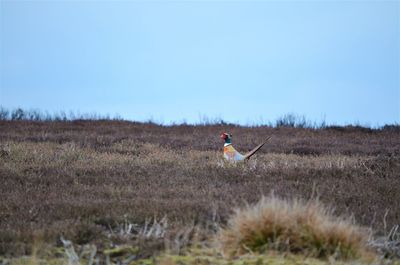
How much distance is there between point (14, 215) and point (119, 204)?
1253 mm

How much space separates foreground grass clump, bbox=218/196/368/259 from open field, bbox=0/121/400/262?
697mm

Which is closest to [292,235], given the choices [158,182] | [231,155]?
[158,182]

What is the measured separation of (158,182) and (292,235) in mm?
3768

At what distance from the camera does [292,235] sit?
658cm

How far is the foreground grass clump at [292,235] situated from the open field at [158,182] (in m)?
0.70

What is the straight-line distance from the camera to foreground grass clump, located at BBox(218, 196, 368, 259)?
651 cm

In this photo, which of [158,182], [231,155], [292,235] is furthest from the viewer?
[231,155]

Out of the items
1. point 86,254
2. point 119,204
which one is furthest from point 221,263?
point 119,204

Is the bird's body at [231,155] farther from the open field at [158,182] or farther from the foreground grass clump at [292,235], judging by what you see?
the foreground grass clump at [292,235]

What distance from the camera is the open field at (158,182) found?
7.56 m

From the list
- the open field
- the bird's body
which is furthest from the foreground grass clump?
the bird's body

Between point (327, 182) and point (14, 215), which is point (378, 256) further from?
point (14, 215)

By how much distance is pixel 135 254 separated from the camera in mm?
6582

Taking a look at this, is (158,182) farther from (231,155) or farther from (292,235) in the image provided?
(292,235)
